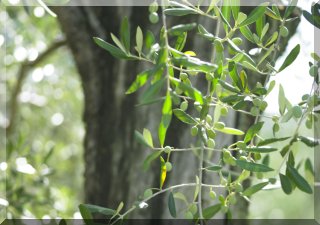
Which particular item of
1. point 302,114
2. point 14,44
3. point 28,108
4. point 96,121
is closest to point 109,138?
point 96,121

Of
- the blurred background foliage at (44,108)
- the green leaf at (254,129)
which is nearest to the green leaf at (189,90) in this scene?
the green leaf at (254,129)

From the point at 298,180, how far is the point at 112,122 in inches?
31.1

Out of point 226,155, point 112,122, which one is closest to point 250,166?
point 226,155

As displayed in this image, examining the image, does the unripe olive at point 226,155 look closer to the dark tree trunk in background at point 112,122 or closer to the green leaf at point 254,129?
the green leaf at point 254,129

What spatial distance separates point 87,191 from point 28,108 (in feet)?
6.44

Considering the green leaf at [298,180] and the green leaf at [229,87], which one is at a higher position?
the green leaf at [229,87]

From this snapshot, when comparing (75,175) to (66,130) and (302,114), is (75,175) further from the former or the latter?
(302,114)

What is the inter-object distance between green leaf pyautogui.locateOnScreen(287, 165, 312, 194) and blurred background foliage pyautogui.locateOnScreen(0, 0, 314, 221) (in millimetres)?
905

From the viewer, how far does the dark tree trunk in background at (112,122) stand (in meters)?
1.26

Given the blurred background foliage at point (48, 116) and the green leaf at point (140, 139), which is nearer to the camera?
the green leaf at point (140, 139)

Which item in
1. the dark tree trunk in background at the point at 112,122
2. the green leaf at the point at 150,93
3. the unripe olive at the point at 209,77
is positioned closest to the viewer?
the green leaf at the point at 150,93

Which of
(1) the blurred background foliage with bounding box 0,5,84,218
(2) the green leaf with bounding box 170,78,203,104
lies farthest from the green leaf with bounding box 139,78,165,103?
(1) the blurred background foliage with bounding box 0,5,84,218

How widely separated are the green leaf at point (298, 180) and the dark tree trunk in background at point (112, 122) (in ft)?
1.93

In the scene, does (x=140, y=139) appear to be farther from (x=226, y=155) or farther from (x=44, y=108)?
(x=44, y=108)
